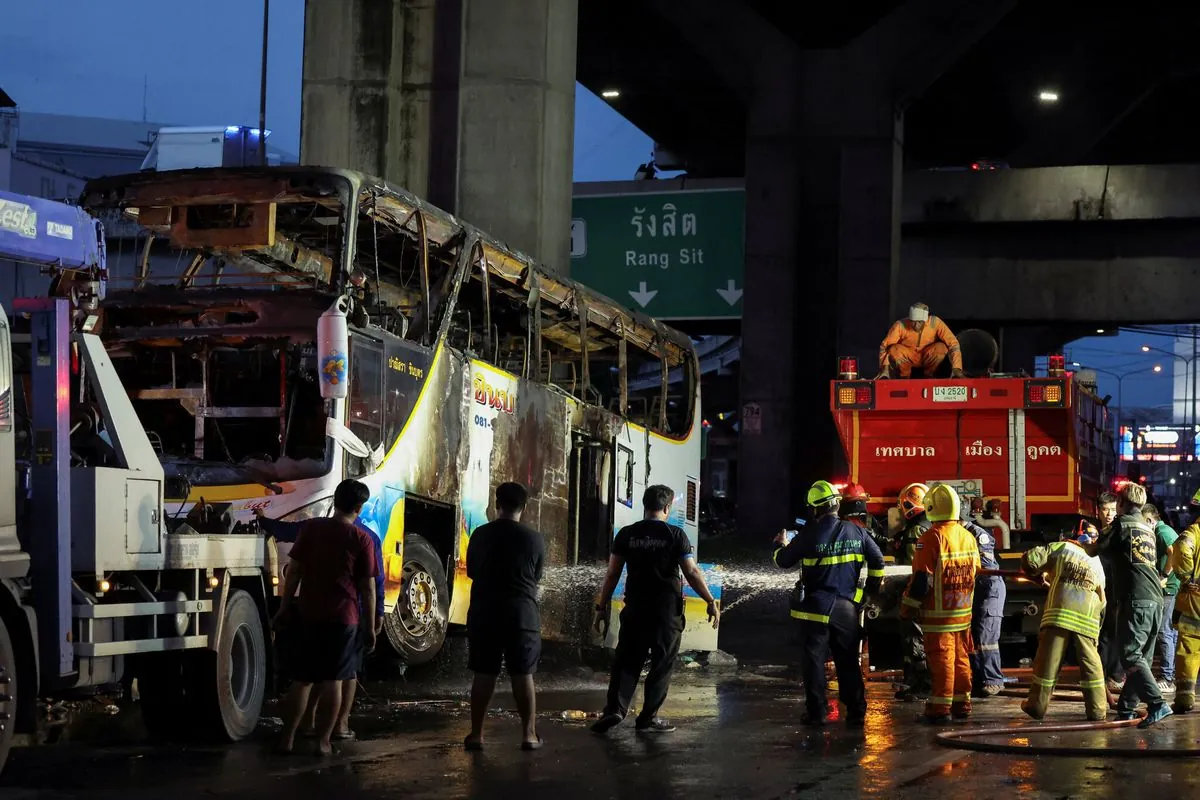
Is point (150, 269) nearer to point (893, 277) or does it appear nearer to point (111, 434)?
point (111, 434)

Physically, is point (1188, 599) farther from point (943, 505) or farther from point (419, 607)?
point (419, 607)

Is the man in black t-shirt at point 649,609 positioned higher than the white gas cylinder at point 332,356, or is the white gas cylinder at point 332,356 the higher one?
the white gas cylinder at point 332,356

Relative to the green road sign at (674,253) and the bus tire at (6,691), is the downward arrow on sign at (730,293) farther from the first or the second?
the bus tire at (6,691)

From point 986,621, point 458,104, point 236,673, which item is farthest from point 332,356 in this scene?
point 458,104

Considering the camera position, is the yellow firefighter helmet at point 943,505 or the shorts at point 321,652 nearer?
the shorts at point 321,652

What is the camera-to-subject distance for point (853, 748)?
392 inches

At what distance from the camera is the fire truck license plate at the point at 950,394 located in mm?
17422

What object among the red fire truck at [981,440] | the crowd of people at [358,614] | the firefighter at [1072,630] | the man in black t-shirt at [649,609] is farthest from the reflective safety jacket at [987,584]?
the red fire truck at [981,440]

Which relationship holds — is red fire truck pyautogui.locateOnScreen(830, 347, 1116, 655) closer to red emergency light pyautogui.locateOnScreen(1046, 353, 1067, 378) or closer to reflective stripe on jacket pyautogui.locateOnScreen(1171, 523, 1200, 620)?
red emergency light pyautogui.locateOnScreen(1046, 353, 1067, 378)

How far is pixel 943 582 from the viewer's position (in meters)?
11.4

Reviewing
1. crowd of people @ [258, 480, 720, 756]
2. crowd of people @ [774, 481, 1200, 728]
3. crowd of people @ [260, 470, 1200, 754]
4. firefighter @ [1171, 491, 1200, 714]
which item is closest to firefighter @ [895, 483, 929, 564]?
crowd of people @ [260, 470, 1200, 754]

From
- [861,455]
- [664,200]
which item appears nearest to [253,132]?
[664,200]

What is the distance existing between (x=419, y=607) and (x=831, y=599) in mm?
3662

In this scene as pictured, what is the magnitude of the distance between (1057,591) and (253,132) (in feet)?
149
